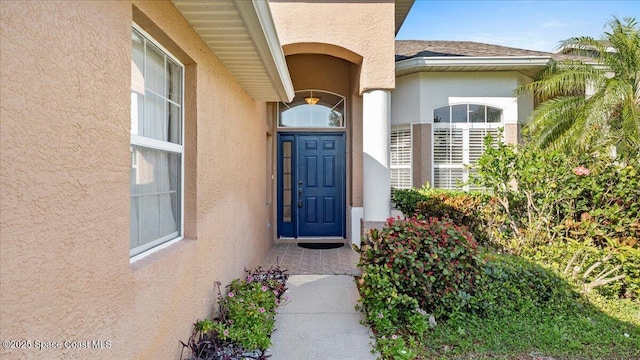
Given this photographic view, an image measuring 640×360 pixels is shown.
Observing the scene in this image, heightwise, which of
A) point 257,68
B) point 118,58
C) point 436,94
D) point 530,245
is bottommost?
point 530,245

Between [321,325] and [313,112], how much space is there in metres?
5.69

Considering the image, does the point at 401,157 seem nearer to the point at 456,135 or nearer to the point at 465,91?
the point at 456,135

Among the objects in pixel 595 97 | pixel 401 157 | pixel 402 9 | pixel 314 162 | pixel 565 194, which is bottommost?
pixel 565 194

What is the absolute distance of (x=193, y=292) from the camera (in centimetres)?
311

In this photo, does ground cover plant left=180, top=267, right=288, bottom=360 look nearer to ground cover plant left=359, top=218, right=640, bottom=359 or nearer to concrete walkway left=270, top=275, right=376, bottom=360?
concrete walkway left=270, top=275, right=376, bottom=360

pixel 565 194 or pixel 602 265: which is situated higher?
pixel 565 194

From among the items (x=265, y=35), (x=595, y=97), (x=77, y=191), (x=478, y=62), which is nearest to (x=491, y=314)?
(x=265, y=35)

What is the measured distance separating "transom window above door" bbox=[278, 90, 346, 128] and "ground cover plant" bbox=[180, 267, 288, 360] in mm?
4942

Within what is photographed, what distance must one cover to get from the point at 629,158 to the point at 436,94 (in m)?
3.87

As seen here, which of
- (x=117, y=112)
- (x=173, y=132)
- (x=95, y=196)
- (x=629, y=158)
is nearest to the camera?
(x=95, y=196)

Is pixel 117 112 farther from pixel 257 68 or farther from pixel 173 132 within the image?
pixel 257 68

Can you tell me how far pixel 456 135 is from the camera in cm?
812

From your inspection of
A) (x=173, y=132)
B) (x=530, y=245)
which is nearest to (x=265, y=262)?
(x=173, y=132)

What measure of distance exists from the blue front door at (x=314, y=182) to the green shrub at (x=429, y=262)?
4.26 meters
